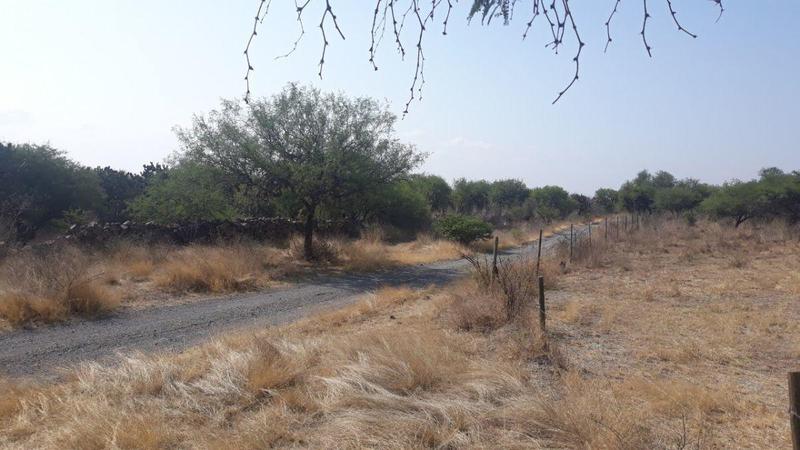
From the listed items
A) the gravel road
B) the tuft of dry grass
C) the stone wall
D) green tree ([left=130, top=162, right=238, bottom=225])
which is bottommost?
the gravel road

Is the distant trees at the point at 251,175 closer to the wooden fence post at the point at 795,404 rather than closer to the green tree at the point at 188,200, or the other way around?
the green tree at the point at 188,200

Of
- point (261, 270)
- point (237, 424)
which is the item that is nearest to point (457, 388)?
point (237, 424)

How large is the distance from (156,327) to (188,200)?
444 inches

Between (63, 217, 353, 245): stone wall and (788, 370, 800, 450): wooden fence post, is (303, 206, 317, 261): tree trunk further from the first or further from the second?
(788, 370, 800, 450): wooden fence post

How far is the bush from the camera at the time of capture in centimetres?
2802

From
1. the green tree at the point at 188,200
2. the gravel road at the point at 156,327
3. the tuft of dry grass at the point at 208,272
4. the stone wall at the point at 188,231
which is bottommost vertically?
the gravel road at the point at 156,327

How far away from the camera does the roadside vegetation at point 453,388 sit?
4258mm

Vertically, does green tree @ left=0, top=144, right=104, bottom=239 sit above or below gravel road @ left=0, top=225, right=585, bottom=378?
above

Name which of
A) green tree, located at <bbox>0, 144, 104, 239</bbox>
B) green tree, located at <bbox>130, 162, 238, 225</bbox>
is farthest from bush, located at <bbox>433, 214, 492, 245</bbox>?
green tree, located at <bbox>0, 144, 104, 239</bbox>

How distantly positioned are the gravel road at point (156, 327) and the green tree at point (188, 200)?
592 centimetres

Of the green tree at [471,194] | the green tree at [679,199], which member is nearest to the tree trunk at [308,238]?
the green tree at [471,194]

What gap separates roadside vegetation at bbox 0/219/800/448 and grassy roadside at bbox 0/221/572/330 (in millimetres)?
3731

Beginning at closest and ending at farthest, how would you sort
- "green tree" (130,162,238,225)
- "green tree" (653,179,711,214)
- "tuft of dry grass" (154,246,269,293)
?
"tuft of dry grass" (154,246,269,293) < "green tree" (130,162,238,225) < "green tree" (653,179,711,214)

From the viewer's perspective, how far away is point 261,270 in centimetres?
1582
